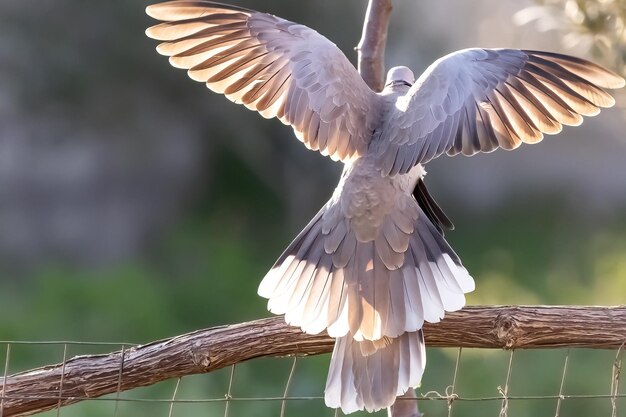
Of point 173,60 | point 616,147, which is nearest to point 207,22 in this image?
point 173,60

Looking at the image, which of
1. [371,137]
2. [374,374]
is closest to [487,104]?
[371,137]

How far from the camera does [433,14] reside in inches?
267

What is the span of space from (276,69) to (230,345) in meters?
0.84

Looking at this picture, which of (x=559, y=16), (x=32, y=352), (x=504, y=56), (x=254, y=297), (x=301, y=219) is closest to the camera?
(x=504, y=56)

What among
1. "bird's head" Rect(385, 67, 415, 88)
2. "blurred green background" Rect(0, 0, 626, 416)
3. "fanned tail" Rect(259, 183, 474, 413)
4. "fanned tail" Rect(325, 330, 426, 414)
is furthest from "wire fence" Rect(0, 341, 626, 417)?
"fanned tail" Rect(325, 330, 426, 414)

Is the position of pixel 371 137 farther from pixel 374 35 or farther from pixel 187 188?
pixel 187 188

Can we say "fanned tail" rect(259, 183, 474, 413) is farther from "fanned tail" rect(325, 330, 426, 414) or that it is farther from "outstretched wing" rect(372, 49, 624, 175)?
"outstretched wing" rect(372, 49, 624, 175)

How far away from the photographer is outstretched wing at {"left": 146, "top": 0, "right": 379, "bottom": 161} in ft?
7.88

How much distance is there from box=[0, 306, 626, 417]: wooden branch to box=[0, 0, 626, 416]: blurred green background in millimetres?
4029

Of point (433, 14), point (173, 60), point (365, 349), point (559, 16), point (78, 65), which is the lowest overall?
point (365, 349)

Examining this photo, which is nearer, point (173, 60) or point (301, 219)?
point (173, 60)

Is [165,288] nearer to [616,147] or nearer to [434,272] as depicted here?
[616,147]

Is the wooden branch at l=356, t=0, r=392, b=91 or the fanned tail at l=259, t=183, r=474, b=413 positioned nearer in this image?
the fanned tail at l=259, t=183, r=474, b=413

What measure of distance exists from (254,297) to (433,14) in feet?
8.23
